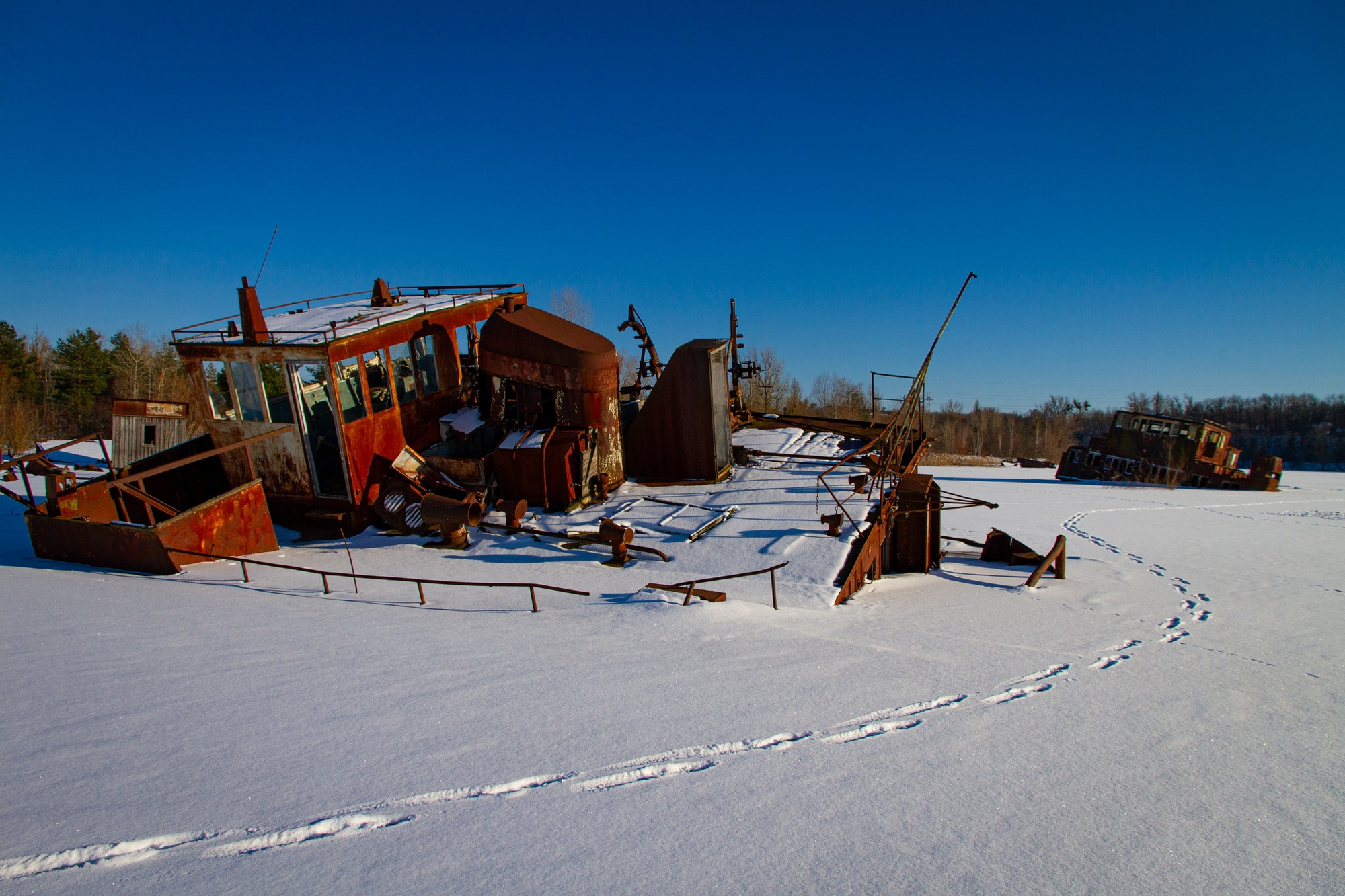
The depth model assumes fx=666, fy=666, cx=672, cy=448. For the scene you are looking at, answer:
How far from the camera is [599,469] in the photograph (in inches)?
423

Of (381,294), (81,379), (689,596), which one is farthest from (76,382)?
(689,596)

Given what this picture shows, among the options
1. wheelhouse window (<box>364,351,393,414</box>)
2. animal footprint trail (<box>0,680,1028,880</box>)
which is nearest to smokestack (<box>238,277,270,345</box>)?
wheelhouse window (<box>364,351,393,414</box>)

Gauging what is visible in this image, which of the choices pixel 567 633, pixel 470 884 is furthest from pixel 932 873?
pixel 567 633

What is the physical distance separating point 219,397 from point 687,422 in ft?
24.2

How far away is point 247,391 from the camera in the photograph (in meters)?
10.0

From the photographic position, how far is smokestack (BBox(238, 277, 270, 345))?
959 centimetres

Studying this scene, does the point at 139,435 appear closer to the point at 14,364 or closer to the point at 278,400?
the point at 278,400

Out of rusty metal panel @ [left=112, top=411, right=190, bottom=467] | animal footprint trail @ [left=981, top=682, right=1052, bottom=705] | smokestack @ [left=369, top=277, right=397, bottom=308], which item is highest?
smokestack @ [left=369, top=277, right=397, bottom=308]

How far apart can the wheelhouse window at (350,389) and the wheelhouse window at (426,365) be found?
124 centimetres

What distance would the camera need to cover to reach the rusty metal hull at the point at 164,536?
7773mm

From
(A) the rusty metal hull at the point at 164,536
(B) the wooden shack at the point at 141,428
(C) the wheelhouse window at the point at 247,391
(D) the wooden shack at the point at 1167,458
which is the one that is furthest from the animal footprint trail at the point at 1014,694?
(D) the wooden shack at the point at 1167,458

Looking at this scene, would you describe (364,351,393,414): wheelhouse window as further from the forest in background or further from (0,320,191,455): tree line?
(0,320,191,455): tree line

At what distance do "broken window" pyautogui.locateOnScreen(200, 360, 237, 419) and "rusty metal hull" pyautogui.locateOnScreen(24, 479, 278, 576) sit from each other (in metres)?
2.13

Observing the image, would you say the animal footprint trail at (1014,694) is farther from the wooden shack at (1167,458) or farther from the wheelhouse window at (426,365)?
the wooden shack at (1167,458)
